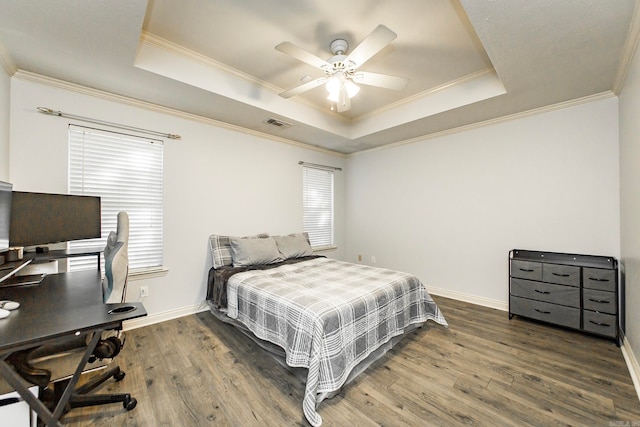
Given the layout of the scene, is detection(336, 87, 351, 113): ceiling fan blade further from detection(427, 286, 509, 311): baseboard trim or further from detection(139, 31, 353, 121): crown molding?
detection(427, 286, 509, 311): baseboard trim

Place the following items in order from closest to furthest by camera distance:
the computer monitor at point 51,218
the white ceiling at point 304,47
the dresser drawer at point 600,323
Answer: the white ceiling at point 304,47 → the computer monitor at point 51,218 → the dresser drawer at point 600,323

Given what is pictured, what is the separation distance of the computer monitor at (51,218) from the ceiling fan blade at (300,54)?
223 cm

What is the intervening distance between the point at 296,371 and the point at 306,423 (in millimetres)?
461

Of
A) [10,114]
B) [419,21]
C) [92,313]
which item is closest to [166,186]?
[10,114]

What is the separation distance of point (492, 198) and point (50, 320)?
4239 millimetres

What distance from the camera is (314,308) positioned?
1.93 meters

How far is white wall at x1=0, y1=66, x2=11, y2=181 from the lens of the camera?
6.84 feet

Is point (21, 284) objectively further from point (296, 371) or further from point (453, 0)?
point (453, 0)

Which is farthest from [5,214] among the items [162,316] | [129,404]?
[162,316]

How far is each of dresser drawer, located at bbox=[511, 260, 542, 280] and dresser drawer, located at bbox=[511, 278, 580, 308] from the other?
0.18 ft

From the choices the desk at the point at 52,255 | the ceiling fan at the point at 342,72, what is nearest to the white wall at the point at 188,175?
the desk at the point at 52,255

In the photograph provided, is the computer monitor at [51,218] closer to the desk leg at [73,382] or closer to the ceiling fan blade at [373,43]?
the desk leg at [73,382]

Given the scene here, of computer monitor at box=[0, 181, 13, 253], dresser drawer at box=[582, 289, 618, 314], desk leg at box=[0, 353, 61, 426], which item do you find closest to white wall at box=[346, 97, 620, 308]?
dresser drawer at box=[582, 289, 618, 314]

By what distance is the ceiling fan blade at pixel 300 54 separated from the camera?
6.27 ft
